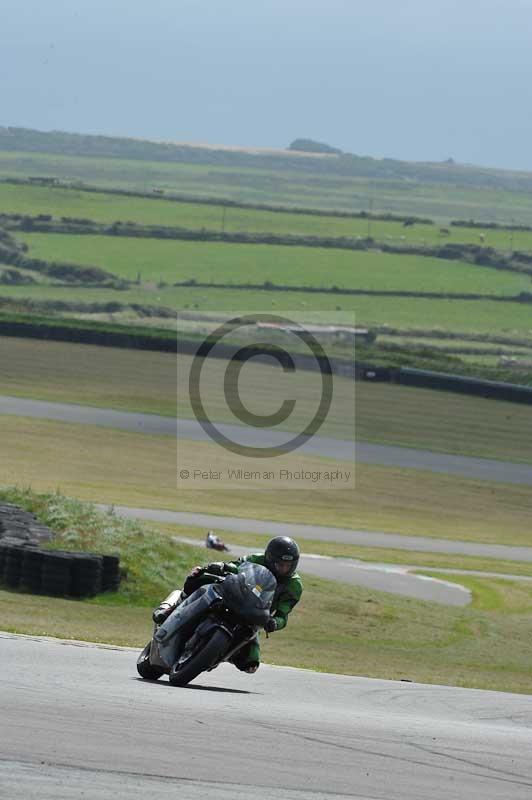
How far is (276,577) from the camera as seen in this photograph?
10.1 meters

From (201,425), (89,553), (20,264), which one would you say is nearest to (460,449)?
(201,425)

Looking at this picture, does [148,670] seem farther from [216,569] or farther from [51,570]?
[51,570]

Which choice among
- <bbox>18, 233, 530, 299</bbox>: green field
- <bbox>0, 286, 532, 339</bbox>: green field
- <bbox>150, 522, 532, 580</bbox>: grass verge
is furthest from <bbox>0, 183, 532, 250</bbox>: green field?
<bbox>150, 522, 532, 580</bbox>: grass verge

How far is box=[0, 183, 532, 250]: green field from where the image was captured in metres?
130

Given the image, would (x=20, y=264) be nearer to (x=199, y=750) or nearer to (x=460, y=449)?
(x=460, y=449)

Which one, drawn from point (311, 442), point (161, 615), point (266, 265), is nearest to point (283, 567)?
point (161, 615)

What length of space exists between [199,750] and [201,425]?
3912cm

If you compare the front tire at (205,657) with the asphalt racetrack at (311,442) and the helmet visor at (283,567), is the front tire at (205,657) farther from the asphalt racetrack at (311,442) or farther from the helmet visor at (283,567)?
the asphalt racetrack at (311,442)

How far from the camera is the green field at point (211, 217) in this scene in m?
130

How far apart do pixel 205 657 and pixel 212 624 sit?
0.76 feet

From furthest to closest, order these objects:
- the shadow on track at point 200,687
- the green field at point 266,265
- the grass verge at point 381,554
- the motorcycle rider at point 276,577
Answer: the green field at point 266,265, the grass verge at point 381,554, the motorcycle rider at point 276,577, the shadow on track at point 200,687

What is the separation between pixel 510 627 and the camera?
2244 centimetres

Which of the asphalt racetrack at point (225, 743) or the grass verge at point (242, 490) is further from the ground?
the asphalt racetrack at point (225, 743)

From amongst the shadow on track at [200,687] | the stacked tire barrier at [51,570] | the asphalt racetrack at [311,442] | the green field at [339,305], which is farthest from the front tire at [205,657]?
the green field at [339,305]
